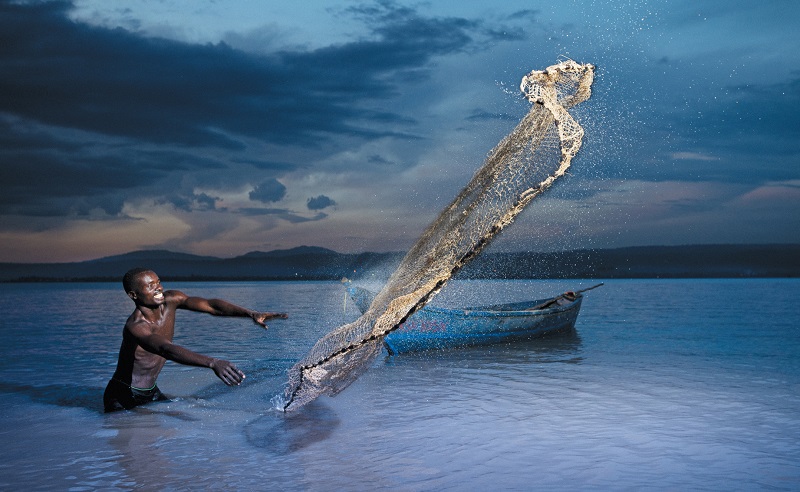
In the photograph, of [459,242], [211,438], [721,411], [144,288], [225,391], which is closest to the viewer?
[459,242]

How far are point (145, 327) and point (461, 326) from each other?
9482 millimetres

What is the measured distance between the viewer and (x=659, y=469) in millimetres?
5914

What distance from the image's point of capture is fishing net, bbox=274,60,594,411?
6.23 metres

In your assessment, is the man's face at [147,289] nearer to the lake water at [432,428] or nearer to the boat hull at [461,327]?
the lake water at [432,428]

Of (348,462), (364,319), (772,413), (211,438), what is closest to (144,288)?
(211,438)

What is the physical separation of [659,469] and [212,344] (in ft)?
48.3

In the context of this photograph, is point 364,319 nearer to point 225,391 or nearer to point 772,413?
point 225,391

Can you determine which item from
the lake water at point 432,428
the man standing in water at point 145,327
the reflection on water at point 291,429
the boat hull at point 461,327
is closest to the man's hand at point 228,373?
the lake water at point 432,428

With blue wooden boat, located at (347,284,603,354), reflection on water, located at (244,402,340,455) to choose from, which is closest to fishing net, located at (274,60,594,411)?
reflection on water, located at (244,402,340,455)

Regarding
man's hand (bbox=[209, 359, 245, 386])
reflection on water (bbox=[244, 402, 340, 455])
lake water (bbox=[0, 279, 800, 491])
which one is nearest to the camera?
man's hand (bbox=[209, 359, 245, 386])

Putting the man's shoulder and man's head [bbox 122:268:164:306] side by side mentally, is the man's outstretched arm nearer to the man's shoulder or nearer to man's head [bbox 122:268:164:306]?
the man's shoulder

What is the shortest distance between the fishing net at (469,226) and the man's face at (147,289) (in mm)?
1826

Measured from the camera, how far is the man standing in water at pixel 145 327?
24.1 ft

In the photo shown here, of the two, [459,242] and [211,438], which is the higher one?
[459,242]
